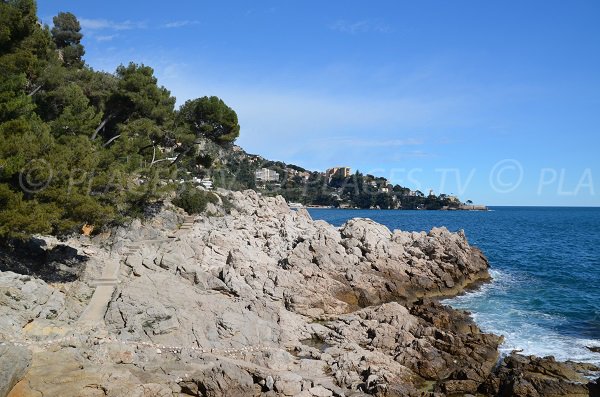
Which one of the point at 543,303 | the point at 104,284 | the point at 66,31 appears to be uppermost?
the point at 66,31

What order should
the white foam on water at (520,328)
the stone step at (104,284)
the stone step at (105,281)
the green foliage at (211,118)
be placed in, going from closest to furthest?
the white foam on water at (520,328), the stone step at (104,284), the stone step at (105,281), the green foliage at (211,118)

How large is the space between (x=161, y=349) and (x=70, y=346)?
2778 mm

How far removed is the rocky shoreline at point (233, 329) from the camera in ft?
44.4

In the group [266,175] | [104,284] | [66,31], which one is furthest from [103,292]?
[266,175]

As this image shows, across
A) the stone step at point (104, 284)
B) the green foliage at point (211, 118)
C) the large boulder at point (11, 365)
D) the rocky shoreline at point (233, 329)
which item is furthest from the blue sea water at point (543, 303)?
the green foliage at point (211, 118)

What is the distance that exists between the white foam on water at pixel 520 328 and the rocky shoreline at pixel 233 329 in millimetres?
1233

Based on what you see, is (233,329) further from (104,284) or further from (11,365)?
(11,365)

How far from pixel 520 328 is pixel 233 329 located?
550 inches

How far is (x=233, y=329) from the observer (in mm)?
17656

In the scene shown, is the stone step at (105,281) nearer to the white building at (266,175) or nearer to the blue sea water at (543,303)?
the blue sea water at (543,303)

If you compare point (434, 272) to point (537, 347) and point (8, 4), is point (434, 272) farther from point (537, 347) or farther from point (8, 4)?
point (8, 4)

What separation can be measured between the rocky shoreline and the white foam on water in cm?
123

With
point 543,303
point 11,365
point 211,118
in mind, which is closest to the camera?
point 11,365

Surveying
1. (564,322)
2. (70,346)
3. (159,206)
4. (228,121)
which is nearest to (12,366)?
(70,346)
